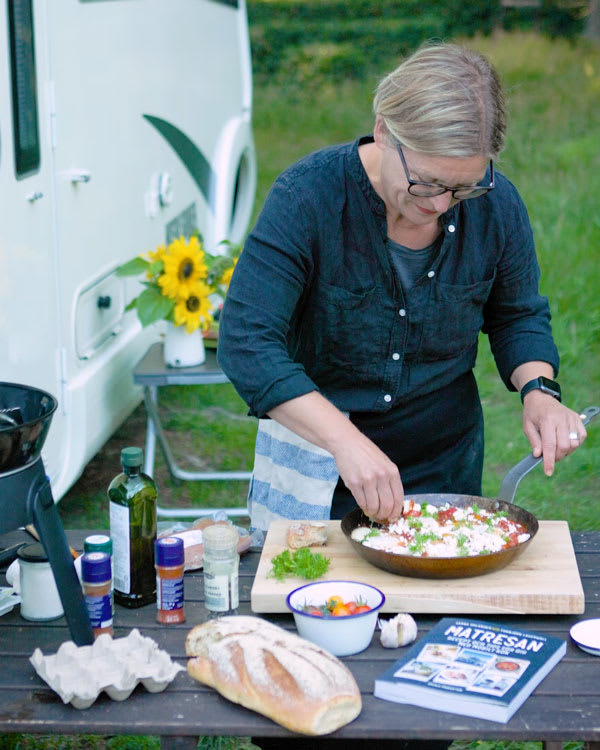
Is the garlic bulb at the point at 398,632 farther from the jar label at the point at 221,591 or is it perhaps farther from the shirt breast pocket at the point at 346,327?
the shirt breast pocket at the point at 346,327

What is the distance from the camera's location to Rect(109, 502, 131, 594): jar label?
80.2 inches

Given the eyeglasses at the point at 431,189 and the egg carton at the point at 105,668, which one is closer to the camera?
the egg carton at the point at 105,668

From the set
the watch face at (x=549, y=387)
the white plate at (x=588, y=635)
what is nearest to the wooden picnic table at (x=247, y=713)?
the white plate at (x=588, y=635)

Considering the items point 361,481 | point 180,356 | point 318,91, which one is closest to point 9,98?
point 180,356

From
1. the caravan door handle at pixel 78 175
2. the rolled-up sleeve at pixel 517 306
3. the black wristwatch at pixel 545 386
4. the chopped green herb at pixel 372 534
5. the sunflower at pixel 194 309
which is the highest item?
the caravan door handle at pixel 78 175

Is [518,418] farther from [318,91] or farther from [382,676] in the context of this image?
[318,91]

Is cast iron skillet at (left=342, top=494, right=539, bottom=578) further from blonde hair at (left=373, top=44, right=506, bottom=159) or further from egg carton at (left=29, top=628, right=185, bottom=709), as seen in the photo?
blonde hair at (left=373, top=44, right=506, bottom=159)

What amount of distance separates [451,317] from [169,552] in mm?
940

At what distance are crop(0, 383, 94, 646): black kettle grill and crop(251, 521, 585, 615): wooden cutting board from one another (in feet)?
1.14

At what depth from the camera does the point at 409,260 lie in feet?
8.09

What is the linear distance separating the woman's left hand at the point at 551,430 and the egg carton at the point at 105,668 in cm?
96

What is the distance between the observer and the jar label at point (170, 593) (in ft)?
6.52

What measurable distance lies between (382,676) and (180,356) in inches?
106

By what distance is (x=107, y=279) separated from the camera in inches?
161
